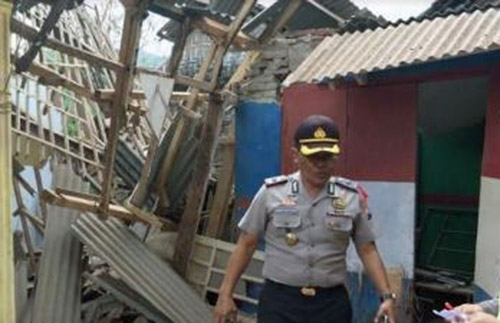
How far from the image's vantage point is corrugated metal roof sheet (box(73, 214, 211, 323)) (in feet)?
19.5

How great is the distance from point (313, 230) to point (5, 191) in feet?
4.95

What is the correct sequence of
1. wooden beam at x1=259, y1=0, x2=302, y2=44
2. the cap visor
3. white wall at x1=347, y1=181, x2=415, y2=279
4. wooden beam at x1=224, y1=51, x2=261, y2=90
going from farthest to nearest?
wooden beam at x1=224, y1=51, x2=261, y2=90 → wooden beam at x1=259, y1=0, x2=302, y2=44 → white wall at x1=347, y1=181, x2=415, y2=279 → the cap visor

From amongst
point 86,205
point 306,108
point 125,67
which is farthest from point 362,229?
point 86,205

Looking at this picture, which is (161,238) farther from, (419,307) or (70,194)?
(419,307)

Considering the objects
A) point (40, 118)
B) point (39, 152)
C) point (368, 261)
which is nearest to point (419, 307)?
point (368, 261)

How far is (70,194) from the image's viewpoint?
6.14 metres

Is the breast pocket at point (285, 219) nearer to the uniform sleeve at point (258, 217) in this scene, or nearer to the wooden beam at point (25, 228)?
the uniform sleeve at point (258, 217)

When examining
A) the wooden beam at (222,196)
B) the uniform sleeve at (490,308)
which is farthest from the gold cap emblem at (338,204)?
the wooden beam at (222,196)

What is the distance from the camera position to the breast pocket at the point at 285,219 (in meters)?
3.23

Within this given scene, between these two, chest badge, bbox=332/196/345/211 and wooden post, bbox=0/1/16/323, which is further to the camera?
chest badge, bbox=332/196/345/211

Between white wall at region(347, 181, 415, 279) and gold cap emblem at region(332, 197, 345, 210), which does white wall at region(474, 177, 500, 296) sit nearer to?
white wall at region(347, 181, 415, 279)

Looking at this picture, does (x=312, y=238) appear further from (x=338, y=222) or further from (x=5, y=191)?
(x=5, y=191)

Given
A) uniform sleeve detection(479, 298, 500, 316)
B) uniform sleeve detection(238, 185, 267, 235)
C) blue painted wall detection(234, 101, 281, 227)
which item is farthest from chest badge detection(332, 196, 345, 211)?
blue painted wall detection(234, 101, 281, 227)

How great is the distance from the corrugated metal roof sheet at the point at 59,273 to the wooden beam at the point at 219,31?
2300mm
